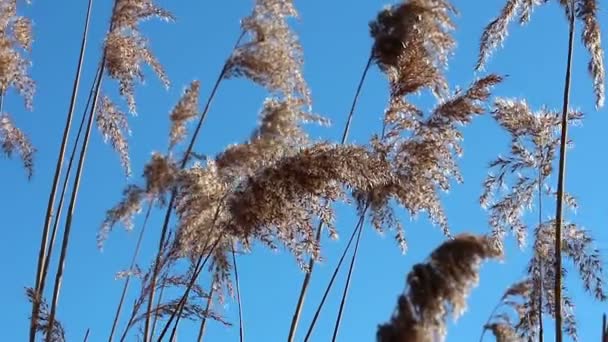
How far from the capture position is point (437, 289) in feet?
7.84

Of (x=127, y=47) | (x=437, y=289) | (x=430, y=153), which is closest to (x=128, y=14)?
(x=127, y=47)

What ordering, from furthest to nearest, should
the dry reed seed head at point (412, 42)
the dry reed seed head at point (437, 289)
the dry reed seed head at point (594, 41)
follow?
1. the dry reed seed head at point (412, 42)
2. the dry reed seed head at point (594, 41)
3. the dry reed seed head at point (437, 289)

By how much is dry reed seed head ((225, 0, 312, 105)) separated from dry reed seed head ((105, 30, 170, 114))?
17.6 inches

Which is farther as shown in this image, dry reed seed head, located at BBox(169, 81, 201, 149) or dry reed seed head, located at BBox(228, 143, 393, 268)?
dry reed seed head, located at BBox(169, 81, 201, 149)

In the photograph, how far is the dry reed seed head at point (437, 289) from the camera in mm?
2207

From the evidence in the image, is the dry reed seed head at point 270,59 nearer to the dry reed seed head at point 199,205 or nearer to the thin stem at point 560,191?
the dry reed seed head at point 199,205

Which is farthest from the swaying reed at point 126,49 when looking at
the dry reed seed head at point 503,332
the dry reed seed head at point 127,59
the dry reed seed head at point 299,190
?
the dry reed seed head at point 503,332

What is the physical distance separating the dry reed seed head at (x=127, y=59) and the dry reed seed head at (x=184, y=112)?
310 mm

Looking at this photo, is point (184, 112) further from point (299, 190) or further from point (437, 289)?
point (437, 289)

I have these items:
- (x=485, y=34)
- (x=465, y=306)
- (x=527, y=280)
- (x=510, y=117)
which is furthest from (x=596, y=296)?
(x=465, y=306)

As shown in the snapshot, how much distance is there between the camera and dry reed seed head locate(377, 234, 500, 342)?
86.9 inches

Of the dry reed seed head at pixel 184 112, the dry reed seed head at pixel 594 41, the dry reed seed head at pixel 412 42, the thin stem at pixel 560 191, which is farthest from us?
the dry reed seed head at pixel 184 112

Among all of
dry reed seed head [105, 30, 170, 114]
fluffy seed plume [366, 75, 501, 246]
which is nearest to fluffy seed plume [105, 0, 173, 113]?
dry reed seed head [105, 30, 170, 114]

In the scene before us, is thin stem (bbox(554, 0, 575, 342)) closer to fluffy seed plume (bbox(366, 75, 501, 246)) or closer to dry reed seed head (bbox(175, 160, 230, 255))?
fluffy seed plume (bbox(366, 75, 501, 246))
